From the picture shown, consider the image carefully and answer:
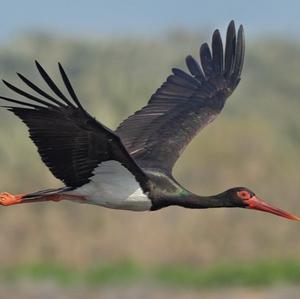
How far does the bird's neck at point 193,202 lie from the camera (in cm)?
1203

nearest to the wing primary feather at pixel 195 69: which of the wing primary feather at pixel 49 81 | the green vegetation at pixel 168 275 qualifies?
the wing primary feather at pixel 49 81

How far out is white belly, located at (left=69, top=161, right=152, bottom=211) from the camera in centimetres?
1166

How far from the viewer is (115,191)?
38.6ft

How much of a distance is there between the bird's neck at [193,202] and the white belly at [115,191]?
0.19m

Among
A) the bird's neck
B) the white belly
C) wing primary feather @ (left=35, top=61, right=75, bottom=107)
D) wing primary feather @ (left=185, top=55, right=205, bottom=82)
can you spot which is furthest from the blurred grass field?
wing primary feather @ (left=35, top=61, right=75, bottom=107)

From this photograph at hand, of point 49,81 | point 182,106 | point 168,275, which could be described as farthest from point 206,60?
point 168,275

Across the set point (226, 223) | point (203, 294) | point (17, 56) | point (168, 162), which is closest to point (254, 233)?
point (226, 223)

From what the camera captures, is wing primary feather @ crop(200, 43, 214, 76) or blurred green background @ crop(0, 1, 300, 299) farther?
blurred green background @ crop(0, 1, 300, 299)

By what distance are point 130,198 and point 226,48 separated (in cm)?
330

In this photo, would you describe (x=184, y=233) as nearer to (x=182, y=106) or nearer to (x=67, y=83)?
Result: (x=182, y=106)

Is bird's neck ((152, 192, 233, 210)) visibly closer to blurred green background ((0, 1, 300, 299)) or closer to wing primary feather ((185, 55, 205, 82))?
wing primary feather ((185, 55, 205, 82))

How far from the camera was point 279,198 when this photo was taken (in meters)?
25.3

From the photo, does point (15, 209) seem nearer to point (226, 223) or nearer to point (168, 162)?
point (226, 223)

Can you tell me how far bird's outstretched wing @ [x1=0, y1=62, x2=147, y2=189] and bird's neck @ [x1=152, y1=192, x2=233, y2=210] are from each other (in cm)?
49
